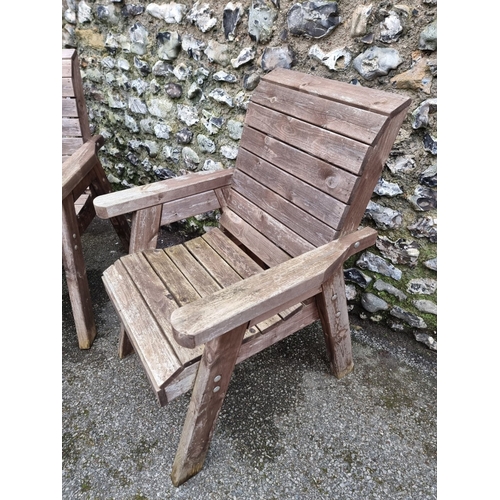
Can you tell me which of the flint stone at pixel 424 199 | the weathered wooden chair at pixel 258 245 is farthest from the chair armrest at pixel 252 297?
the flint stone at pixel 424 199

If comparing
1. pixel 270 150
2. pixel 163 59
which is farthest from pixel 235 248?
pixel 163 59

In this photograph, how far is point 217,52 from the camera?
1997 millimetres

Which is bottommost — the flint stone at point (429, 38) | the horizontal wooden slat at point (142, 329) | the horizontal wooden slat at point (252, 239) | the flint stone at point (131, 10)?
the horizontal wooden slat at point (142, 329)

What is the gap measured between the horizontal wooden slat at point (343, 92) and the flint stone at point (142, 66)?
41.1 inches

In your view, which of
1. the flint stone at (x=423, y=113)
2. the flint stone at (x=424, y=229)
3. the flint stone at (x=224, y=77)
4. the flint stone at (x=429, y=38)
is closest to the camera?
the flint stone at (x=429, y=38)

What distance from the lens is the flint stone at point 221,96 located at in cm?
208

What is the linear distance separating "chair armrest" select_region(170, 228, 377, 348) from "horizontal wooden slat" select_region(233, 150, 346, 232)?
0.41ft

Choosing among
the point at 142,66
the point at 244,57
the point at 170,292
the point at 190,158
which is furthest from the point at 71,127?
the point at 170,292

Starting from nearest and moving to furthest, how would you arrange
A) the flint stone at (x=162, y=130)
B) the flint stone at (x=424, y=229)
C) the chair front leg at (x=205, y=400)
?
the chair front leg at (x=205, y=400) → the flint stone at (x=424, y=229) → the flint stone at (x=162, y=130)

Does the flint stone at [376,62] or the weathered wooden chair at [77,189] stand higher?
the flint stone at [376,62]

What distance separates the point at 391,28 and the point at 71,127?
5.79ft

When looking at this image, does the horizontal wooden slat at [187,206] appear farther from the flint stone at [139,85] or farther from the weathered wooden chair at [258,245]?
the flint stone at [139,85]

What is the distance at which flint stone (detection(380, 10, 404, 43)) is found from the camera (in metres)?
1.43

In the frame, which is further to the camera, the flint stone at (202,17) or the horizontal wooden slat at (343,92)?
the flint stone at (202,17)
